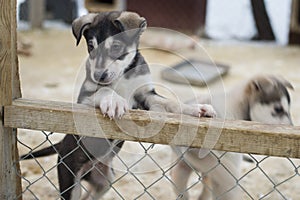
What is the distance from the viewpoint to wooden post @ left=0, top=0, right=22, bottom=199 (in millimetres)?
1924

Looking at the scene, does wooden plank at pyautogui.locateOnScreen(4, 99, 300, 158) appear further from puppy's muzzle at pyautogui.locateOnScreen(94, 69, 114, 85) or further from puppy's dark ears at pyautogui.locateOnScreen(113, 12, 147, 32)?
puppy's dark ears at pyautogui.locateOnScreen(113, 12, 147, 32)

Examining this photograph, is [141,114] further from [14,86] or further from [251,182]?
[251,182]

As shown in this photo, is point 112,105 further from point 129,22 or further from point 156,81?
point 156,81

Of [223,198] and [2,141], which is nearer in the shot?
[2,141]

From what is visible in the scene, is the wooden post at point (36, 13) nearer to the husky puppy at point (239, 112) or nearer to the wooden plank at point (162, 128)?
the husky puppy at point (239, 112)

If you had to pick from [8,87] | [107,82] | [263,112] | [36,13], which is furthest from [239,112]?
[36,13]

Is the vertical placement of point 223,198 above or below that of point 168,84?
above

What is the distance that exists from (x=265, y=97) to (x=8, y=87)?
1099 millimetres

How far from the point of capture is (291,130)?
1.84 m

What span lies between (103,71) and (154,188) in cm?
110

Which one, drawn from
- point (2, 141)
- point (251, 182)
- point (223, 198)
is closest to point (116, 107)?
point (2, 141)

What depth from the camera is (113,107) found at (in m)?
1.91

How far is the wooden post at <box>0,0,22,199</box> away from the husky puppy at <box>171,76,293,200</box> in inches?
28.2

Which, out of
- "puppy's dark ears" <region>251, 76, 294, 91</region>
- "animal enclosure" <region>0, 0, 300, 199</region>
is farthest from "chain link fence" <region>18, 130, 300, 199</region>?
"animal enclosure" <region>0, 0, 300, 199</region>
